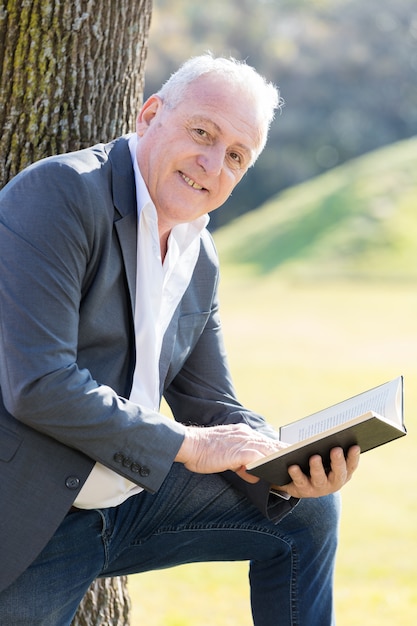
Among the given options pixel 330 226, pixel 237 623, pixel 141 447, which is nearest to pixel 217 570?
pixel 237 623

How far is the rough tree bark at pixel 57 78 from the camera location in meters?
3.11

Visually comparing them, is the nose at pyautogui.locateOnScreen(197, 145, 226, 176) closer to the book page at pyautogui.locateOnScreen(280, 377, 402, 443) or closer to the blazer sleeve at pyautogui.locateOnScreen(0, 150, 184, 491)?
the blazer sleeve at pyautogui.locateOnScreen(0, 150, 184, 491)

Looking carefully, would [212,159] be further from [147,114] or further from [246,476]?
[246,476]

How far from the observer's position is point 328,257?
2378 cm

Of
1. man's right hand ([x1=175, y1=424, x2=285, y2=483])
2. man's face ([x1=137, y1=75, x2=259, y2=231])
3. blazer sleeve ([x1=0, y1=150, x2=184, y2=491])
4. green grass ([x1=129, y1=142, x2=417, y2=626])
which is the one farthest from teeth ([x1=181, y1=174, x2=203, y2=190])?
green grass ([x1=129, y1=142, x2=417, y2=626])

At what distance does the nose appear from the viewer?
104 inches

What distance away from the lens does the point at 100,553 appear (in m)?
2.58

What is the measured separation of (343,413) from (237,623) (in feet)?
7.08

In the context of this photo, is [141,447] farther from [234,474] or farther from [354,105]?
[354,105]

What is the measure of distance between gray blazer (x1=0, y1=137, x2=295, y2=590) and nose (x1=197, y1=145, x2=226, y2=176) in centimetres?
19

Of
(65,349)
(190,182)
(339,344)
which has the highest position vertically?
(339,344)

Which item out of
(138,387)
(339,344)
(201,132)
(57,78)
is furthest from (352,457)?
(339,344)

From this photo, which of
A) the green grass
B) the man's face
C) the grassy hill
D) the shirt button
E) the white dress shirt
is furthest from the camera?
the grassy hill

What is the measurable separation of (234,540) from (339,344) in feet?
43.6
